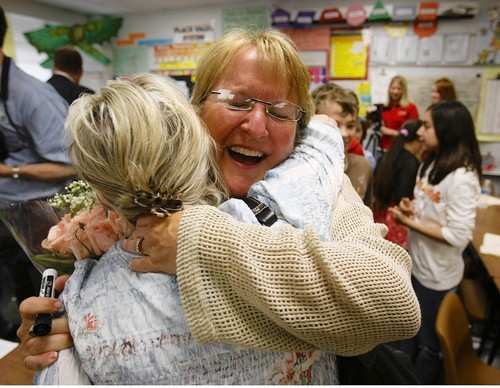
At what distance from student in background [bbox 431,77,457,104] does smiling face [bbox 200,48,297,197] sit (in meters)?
3.73

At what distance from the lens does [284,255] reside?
542 millimetres

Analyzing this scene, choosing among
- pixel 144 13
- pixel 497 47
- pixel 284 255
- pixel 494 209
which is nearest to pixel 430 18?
pixel 497 47

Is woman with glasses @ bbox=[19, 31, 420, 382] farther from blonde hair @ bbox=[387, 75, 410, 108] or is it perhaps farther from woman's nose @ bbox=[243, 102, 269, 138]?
blonde hair @ bbox=[387, 75, 410, 108]

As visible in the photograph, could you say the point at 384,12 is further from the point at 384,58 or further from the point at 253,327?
the point at 253,327

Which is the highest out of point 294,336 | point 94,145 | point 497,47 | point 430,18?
point 430,18

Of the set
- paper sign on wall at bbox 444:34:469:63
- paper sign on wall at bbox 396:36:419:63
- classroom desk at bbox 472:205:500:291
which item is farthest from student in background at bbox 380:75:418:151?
classroom desk at bbox 472:205:500:291

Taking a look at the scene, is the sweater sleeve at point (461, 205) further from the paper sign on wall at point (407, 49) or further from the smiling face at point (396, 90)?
the paper sign on wall at point (407, 49)

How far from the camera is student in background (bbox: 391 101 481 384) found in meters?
1.86

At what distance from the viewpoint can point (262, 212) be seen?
724 mm

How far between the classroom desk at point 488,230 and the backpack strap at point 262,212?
166cm

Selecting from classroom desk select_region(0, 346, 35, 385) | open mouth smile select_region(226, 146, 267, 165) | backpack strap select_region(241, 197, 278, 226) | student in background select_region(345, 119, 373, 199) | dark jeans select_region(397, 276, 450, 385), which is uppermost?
open mouth smile select_region(226, 146, 267, 165)

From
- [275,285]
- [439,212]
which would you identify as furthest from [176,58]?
[275,285]

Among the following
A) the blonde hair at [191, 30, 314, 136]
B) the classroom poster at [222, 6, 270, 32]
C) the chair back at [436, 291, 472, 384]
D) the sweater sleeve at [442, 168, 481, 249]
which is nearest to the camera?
the blonde hair at [191, 30, 314, 136]

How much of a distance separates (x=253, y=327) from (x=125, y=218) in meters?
0.30
